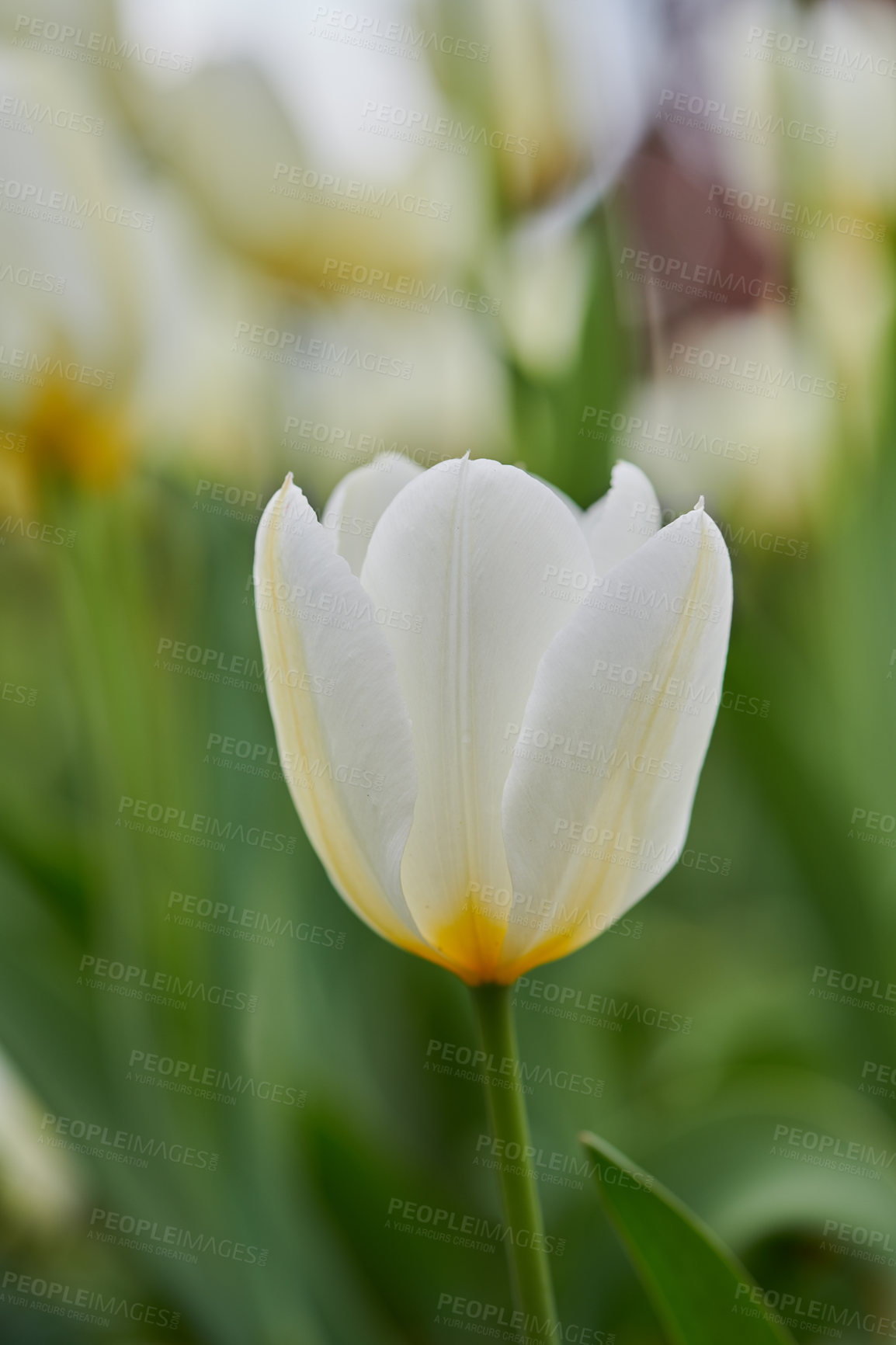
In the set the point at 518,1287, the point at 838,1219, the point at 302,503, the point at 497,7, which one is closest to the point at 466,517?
the point at 302,503

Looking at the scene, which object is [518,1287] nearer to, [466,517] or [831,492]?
[466,517]
